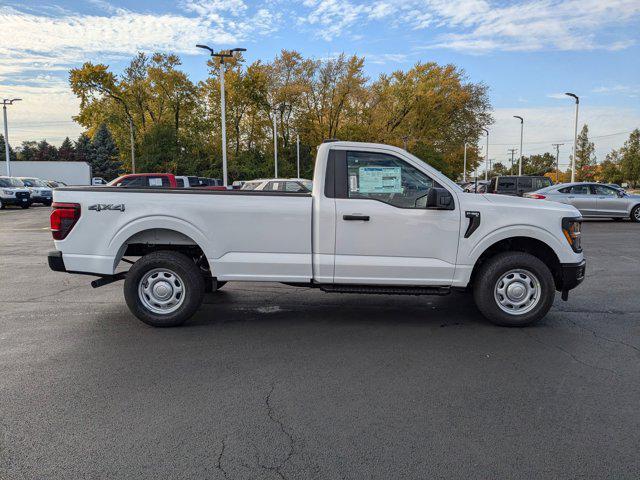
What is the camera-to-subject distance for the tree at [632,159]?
7125cm

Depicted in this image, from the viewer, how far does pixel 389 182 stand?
560 cm

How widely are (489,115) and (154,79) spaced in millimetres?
36028

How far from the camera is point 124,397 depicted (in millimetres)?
3844

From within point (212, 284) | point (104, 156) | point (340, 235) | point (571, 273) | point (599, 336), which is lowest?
point (599, 336)

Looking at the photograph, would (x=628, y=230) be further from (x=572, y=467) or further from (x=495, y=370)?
(x=572, y=467)

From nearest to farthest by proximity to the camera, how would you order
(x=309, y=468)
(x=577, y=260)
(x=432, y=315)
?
1. (x=309, y=468)
2. (x=577, y=260)
3. (x=432, y=315)

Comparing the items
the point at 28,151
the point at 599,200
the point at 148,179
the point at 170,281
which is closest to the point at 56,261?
the point at 170,281

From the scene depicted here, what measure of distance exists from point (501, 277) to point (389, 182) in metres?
1.65

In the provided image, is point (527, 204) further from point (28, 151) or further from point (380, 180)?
point (28, 151)

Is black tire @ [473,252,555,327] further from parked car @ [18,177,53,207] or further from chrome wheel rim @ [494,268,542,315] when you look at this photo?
parked car @ [18,177,53,207]

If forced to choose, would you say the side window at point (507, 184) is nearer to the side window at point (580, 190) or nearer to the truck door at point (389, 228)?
the side window at point (580, 190)

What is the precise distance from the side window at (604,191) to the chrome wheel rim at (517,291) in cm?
1627

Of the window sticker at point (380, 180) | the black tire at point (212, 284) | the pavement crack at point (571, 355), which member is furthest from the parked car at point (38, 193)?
the pavement crack at point (571, 355)

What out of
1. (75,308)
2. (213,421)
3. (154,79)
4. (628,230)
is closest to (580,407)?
(213,421)
